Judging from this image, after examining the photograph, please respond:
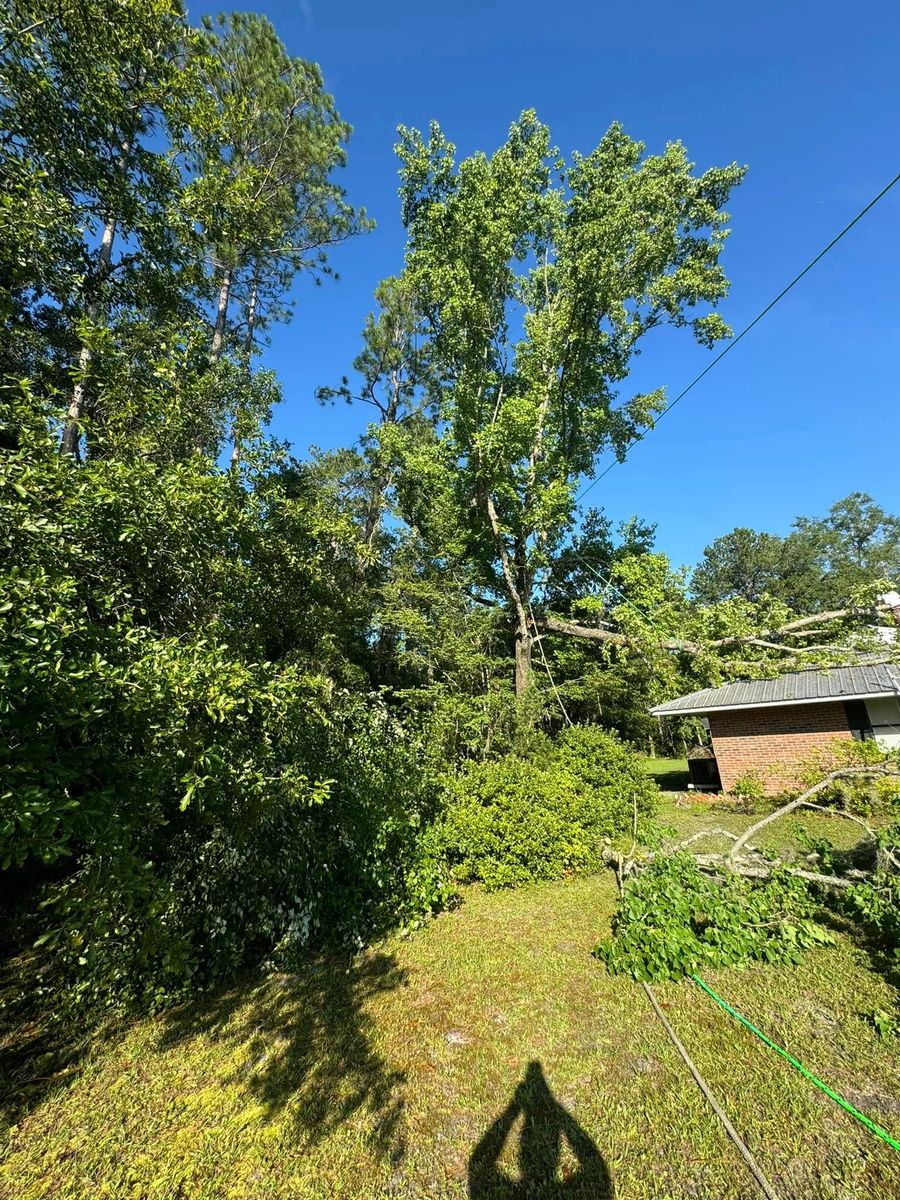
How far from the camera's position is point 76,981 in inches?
169

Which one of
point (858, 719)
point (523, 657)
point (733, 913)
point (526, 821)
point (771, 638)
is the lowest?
point (733, 913)

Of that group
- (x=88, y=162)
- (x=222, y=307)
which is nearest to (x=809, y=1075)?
(x=88, y=162)

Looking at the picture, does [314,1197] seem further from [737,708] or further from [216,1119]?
[737,708]

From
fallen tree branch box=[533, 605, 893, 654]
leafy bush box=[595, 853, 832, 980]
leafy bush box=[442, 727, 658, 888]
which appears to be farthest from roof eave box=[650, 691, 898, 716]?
leafy bush box=[595, 853, 832, 980]

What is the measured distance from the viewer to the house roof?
12.7m

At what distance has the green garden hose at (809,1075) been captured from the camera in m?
2.73

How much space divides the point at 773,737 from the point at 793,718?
0.76 meters

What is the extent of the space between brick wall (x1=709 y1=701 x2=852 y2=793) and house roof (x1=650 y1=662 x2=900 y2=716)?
0.42m

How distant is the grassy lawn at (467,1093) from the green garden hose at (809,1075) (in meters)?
0.06

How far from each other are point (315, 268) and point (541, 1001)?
16.3 meters

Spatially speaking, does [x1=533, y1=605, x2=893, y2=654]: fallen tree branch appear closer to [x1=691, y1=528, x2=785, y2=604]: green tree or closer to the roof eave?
the roof eave

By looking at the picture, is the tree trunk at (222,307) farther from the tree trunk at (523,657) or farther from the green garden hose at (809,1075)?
the green garden hose at (809,1075)

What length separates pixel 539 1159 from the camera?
9.06ft

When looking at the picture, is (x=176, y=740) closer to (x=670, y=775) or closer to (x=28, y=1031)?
(x=28, y=1031)
